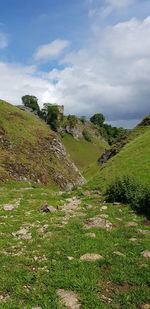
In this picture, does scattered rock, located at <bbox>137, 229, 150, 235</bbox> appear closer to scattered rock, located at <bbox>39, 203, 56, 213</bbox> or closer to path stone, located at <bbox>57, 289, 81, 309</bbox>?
scattered rock, located at <bbox>39, 203, 56, 213</bbox>

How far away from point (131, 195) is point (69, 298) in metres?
14.4

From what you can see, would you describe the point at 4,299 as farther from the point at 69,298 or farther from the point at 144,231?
the point at 144,231

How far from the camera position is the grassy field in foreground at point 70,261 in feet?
27.8

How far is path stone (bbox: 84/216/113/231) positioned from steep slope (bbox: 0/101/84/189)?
19729mm

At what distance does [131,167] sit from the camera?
33312 mm

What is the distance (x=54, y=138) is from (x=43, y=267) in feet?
134

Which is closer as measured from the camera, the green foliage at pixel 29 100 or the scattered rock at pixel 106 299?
the scattered rock at pixel 106 299

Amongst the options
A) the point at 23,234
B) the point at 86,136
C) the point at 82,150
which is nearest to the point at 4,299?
the point at 23,234

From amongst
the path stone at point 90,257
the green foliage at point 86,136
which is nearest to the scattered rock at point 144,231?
the path stone at point 90,257

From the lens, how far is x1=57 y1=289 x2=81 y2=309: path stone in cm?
806

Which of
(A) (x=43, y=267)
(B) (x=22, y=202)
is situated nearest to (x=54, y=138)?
(B) (x=22, y=202)

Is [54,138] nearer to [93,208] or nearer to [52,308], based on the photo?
[93,208]

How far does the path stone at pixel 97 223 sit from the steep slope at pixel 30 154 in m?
19.7

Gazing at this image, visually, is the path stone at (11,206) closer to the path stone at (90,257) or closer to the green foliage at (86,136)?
the path stone at (90,257)
